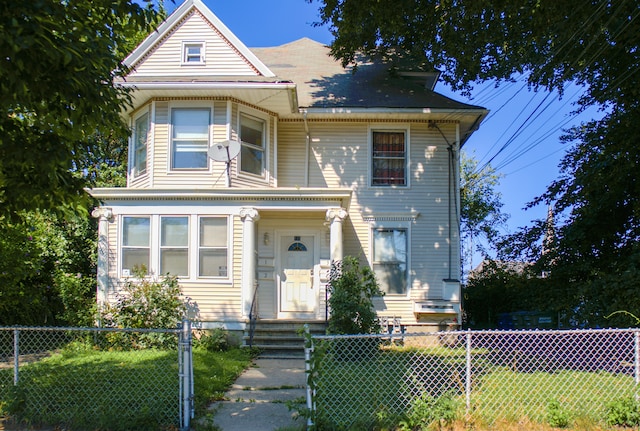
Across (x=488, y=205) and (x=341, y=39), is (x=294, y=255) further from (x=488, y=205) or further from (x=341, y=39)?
(x=488, y=205)

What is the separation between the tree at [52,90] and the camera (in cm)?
427

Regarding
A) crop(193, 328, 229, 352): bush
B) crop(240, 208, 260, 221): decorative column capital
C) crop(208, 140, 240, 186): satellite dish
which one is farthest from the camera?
crop(208, 140, 240, 186): satellite dish

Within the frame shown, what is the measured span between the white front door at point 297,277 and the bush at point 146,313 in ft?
8.86

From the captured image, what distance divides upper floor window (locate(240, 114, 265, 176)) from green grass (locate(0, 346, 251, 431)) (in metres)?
5.24

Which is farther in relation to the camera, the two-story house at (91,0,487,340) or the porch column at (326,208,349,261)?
the two-story house at (91,0,487,340)

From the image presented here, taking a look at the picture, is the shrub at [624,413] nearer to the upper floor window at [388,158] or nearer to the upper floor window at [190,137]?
the upper floor window at [388,158]

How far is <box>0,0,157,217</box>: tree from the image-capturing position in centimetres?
427

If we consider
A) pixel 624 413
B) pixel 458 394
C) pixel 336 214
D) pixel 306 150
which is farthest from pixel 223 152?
pixel 624 413

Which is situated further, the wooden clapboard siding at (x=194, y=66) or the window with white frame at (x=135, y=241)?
the wooden clapboard siding at (x=194, y=66)

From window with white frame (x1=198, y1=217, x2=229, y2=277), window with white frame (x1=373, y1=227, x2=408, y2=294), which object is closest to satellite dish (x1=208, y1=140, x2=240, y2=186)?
window with white frame (x1=198, y1=217, x2=229, y2=277)

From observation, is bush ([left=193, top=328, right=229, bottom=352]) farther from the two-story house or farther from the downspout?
the downspout

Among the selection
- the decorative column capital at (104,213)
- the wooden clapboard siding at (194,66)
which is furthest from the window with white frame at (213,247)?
the wooden clapboard siding at (194,66)

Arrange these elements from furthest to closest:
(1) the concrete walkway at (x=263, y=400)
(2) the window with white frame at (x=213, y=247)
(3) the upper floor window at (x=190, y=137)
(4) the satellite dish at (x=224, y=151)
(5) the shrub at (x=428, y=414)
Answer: (3) the upper floor window at (x=190, y=137)
(2) the window with white frame at (x=213, y=247)
(4) the satellite dish at (x=224, y=151)
(1) the concrete walkway at (x=263, y=400)
(5) the shrub at (x=428, y=414)

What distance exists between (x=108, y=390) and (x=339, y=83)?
10774 mm
